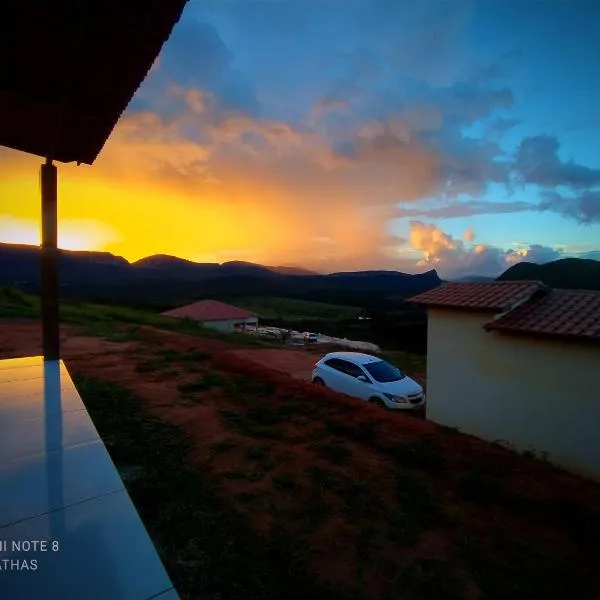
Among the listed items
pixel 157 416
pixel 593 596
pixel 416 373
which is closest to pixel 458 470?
pixel 593 596

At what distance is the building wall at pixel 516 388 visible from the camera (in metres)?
8.55

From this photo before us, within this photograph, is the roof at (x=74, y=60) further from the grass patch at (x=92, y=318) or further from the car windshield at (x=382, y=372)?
the grass patch at (x=92, y=318)

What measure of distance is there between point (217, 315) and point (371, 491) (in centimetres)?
4008

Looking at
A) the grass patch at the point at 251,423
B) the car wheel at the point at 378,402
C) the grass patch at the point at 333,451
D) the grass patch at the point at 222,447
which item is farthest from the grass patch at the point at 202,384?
the car wheel at the point at 378,402

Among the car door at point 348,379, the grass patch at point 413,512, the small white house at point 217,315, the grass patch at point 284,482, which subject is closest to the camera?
the grass patch at point 413,512

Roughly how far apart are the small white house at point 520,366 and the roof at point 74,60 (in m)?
9.24

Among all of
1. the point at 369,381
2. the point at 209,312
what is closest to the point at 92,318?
the point at 369,381

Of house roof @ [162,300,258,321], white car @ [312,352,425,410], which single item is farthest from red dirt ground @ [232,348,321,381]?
house roof @ [162,300,258,321]

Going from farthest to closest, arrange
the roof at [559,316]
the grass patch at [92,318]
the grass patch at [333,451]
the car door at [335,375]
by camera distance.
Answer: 1. the grass patch at [92,318]
2. the car door at [335,375]
3. the roof at [559,316]
4. the grass patch at [333,451]

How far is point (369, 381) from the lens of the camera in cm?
1144

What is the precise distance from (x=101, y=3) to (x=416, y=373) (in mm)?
21607

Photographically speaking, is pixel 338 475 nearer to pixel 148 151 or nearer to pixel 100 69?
pixel 100 69

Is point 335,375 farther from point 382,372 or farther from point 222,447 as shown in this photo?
point 222,447

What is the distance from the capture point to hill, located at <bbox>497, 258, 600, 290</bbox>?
29.6 metres
